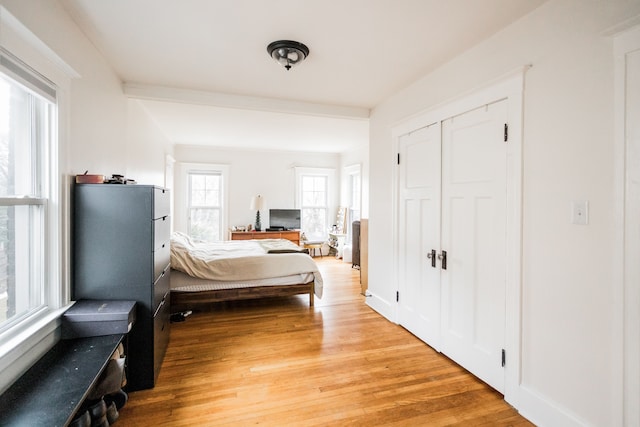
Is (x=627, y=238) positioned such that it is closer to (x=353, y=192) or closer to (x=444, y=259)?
(x=444, y=259)

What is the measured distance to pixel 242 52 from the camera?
240cm

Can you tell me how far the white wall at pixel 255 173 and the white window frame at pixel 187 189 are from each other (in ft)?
0.27

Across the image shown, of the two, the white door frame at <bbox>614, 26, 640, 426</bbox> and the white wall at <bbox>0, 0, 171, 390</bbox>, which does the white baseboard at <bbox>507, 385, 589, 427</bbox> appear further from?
the white wall at <bbox>0, 0, 171, 390</bbox>

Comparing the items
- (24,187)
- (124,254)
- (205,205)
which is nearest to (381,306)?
(124,254)

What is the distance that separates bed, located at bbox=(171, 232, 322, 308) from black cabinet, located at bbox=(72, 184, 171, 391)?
4.23 ft

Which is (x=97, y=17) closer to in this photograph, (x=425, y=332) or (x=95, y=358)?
(x=95, y=358)

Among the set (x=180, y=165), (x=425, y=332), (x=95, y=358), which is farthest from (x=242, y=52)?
(x=180, y=165)

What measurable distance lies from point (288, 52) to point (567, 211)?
2.09 metres

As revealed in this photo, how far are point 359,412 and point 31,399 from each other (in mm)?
1640

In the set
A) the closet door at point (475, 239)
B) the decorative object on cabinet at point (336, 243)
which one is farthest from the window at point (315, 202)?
the closet door at point (475, 239)

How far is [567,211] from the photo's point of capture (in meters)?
1.66

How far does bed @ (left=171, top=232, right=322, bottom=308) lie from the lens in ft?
11.2

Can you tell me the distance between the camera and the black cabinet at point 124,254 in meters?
1.99

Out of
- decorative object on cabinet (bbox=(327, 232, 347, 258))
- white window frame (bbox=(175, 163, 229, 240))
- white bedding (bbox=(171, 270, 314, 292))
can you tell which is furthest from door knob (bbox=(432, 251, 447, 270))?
white window frame (bbox=(175, 163, 229, 240))
